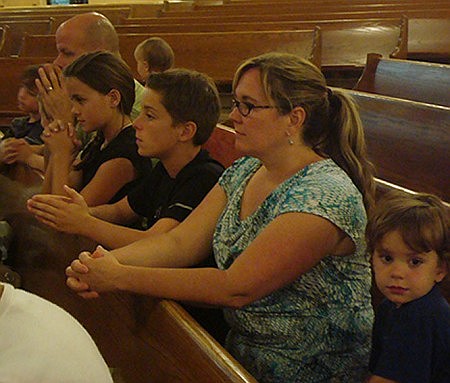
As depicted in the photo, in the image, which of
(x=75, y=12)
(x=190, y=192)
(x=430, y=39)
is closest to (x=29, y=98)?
(x=190, y=192)

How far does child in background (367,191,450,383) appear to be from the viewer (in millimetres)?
1514

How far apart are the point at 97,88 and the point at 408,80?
167 centimetres

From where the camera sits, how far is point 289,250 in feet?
5.22

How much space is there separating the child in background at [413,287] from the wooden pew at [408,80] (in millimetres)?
1927

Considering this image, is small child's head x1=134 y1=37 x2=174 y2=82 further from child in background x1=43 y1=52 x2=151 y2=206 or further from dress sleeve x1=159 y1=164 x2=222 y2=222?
dress sleeve x1=159 y1=164 x2=222 y2=222

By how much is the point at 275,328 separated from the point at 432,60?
404cm

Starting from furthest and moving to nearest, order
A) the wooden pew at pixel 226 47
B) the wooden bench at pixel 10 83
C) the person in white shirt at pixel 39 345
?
1. the wooden bench at pixel 10 83
2. the wooden pew at pixel 226 47
3. the person in white shirt at pixel 39 345

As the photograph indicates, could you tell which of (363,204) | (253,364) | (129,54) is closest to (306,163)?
(363,204)

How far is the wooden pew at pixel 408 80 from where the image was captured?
11.1ft

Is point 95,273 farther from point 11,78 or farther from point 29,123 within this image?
point 11,78

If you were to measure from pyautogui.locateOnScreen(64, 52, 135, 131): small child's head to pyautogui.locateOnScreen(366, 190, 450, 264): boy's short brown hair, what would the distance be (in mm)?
1296

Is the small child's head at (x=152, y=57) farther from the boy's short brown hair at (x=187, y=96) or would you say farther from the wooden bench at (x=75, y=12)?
the wooden bench at (x=75, y=12)

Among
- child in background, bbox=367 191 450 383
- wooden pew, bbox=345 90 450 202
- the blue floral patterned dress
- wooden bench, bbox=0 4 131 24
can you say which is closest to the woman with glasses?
the blue floral patterned dress

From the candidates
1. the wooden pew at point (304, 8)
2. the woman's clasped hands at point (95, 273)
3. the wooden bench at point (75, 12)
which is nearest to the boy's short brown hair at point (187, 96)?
the woman's clasped hands at point (95, 273)
